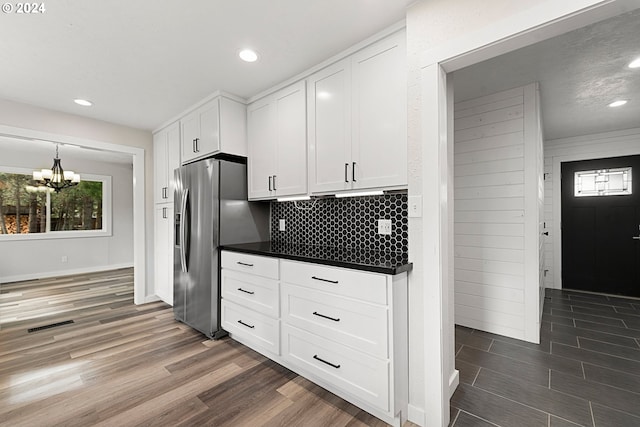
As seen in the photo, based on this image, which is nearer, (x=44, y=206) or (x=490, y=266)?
(x=490, y=266)

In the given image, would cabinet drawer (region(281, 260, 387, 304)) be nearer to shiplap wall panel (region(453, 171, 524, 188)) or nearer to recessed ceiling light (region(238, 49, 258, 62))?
recessed ceiling light (region(238, 49, 258, 62))

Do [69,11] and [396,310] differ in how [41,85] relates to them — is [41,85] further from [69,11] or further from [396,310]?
[396,310]

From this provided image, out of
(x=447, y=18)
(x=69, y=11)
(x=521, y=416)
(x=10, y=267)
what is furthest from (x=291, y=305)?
(x=10, y=267)

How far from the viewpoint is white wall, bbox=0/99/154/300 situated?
3.05 metres

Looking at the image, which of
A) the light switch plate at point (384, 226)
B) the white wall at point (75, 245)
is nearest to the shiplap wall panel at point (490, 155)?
the light switch plate at point (384, 226)

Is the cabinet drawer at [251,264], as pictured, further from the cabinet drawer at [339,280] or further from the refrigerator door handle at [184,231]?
the refrigerator door handle at [184,231]

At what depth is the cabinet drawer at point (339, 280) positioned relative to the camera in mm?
1605

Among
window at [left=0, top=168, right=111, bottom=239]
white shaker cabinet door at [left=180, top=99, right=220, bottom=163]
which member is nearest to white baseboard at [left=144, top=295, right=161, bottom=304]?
white shaker cabinet door at [left=180, top=99, right=220, bottom=163]

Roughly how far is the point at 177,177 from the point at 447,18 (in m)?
2.94

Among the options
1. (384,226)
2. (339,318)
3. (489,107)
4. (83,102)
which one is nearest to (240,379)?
(339,318)

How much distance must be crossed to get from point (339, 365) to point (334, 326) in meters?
0.24

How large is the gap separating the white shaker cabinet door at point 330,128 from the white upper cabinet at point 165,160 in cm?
208

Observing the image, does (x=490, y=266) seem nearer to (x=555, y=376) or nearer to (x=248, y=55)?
(x=555, y=376)

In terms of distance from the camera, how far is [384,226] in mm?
2252
